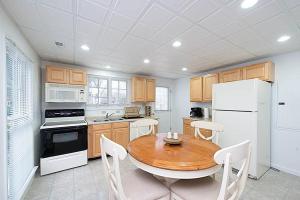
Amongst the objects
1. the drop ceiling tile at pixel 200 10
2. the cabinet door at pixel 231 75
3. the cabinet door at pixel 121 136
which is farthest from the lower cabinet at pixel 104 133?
the drop ceiling tile at pixel 200 10

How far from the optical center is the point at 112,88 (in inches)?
163

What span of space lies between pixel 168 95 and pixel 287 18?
4.03 metres

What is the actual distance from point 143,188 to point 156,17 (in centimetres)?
178

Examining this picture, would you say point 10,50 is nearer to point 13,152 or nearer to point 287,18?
point 13,152

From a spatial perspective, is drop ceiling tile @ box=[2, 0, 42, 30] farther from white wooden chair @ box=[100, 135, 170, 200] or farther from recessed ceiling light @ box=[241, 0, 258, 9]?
recessed ceiling light @ box=[241, 0, 258, 9]

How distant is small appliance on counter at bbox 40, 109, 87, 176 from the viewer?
249 cm

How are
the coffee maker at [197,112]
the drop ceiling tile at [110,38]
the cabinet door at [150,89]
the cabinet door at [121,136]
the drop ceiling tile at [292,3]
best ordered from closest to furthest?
the drop ceiling tile at [292,3]
the drop ceiling tile at [110,38]
the cabinet door at [121,136]
the coffee maker at [197,112]
the cabinet door at [150,89]

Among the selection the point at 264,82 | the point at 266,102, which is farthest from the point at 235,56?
the point at 266,102

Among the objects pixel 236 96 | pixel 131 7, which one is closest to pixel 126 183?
pixel 131 7

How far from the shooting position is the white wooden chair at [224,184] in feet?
3.24

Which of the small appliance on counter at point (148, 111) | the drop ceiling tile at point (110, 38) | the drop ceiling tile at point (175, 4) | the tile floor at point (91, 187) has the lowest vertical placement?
the tile floor at point (91, 187)

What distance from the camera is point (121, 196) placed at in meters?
1.15

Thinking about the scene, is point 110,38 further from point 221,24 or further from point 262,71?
point 262,71

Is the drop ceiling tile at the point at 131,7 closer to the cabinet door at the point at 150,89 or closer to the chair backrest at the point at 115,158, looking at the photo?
the chair backrest at the point at 115,158
